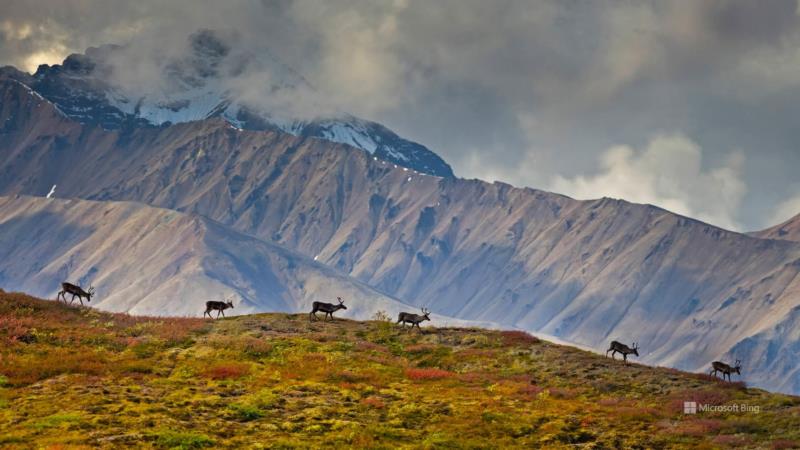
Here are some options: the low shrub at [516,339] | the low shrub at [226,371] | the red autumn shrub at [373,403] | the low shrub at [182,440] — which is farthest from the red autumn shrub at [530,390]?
the low shrub at [182,440]

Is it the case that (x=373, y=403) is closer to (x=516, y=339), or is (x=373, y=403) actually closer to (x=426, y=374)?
(x=426, y=374)

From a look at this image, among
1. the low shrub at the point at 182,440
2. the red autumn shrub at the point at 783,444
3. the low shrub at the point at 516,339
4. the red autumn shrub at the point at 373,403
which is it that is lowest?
the low shrub at the point at 182,440

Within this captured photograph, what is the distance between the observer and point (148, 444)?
30734 millimetres

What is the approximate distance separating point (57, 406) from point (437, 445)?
1470cm

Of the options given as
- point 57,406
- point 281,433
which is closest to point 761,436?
point 281,433

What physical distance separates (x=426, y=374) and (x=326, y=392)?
770 cm

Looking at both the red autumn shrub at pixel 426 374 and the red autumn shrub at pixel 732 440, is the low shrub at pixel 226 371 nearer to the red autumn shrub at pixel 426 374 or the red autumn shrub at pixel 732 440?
the red autumn shrub at pixel 426 374

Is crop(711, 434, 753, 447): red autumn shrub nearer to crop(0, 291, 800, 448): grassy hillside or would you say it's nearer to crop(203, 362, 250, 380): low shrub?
crop(0, 291, 800, 448): grassy hillside

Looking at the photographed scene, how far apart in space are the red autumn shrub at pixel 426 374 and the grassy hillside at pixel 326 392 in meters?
0.15

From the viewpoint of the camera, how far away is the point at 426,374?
1879 inches

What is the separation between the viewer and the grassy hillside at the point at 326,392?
111 ft

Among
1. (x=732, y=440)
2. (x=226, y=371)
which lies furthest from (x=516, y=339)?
(x=732, y=440)

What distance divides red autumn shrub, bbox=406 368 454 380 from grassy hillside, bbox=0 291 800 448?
15 centimetres

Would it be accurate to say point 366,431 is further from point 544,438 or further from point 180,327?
point 180,327
